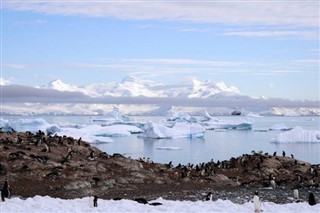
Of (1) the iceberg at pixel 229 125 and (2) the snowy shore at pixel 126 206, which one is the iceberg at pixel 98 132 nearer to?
(1) the iceberg at pixel 229 125

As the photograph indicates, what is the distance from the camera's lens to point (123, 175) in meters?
19.9

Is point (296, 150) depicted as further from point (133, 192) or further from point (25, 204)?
point (25, 204)

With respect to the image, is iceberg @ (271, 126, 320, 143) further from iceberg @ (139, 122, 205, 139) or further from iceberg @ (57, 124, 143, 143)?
iceberg @ (57, 124, 143, 143)

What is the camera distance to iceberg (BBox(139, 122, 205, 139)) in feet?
194

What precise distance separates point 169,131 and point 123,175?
4130 cm

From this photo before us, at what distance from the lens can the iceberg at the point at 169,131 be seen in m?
59.1

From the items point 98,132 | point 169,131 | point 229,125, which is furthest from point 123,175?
point 229,125

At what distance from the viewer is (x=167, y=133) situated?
198ft

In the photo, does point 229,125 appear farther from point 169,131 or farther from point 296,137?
point 296,137

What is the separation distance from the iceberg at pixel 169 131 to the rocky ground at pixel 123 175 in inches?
1339

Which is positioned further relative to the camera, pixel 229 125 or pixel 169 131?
pixel 229 125

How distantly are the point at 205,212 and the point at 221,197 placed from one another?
3017 millimetres

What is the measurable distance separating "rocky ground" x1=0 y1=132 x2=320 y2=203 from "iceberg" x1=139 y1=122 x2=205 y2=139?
112 ft

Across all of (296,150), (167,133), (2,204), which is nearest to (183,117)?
(167,133)
